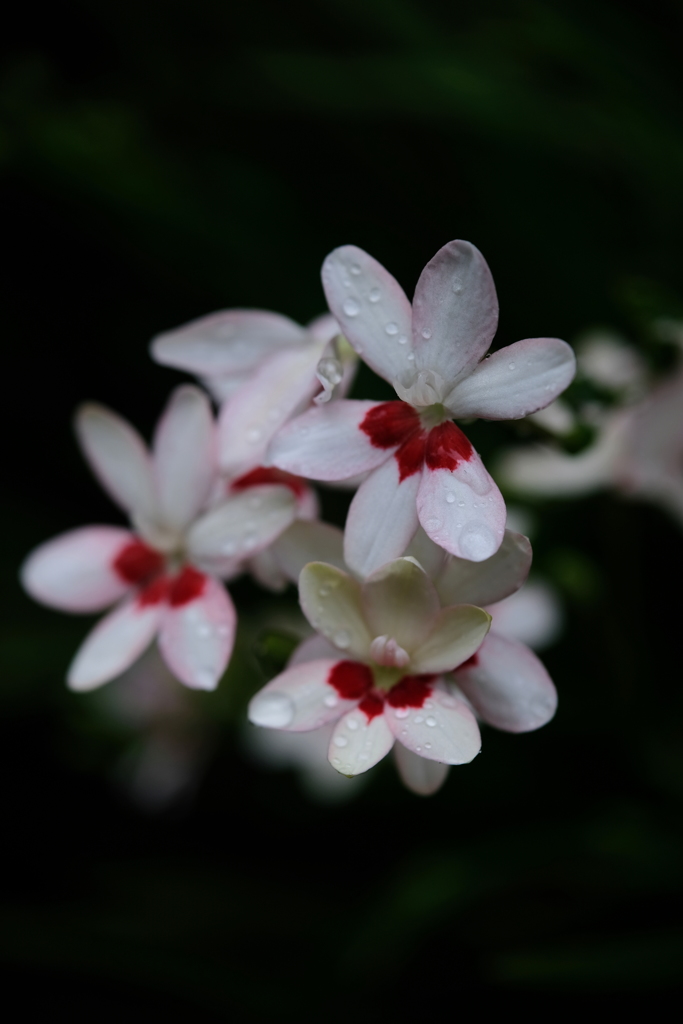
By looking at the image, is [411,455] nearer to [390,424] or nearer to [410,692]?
[390,424]

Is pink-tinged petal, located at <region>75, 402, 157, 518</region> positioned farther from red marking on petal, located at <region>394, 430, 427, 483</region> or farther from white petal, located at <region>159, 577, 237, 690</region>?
red marking on petal, located at <region>394, 430, 427, 483</region>

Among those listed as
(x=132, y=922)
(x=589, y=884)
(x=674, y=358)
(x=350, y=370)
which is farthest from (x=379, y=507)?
(x=132, y=922)

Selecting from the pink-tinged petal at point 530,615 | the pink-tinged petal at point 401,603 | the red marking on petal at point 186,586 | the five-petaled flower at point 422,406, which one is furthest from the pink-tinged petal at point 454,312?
the pink-tinged petal at point 530,615

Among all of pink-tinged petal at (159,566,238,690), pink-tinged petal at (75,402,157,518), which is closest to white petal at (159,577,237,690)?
pink-tinged petal at (159,566,238,690)

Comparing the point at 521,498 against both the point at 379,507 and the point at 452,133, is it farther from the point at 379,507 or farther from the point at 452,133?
the point at 452,133

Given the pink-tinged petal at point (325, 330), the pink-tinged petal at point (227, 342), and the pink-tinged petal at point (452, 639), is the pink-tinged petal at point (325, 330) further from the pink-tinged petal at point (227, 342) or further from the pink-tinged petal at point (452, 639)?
the pink-tinged petal at point (452, 639)

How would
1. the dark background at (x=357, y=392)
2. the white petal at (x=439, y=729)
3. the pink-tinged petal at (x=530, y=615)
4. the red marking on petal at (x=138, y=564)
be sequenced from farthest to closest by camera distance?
the dark background at (x=357, y=392) → the pink-tinged petal at (x=530, y=615) → the red marking on petal at (x=138, y=564) → the white petal at (x=439, y=729)
